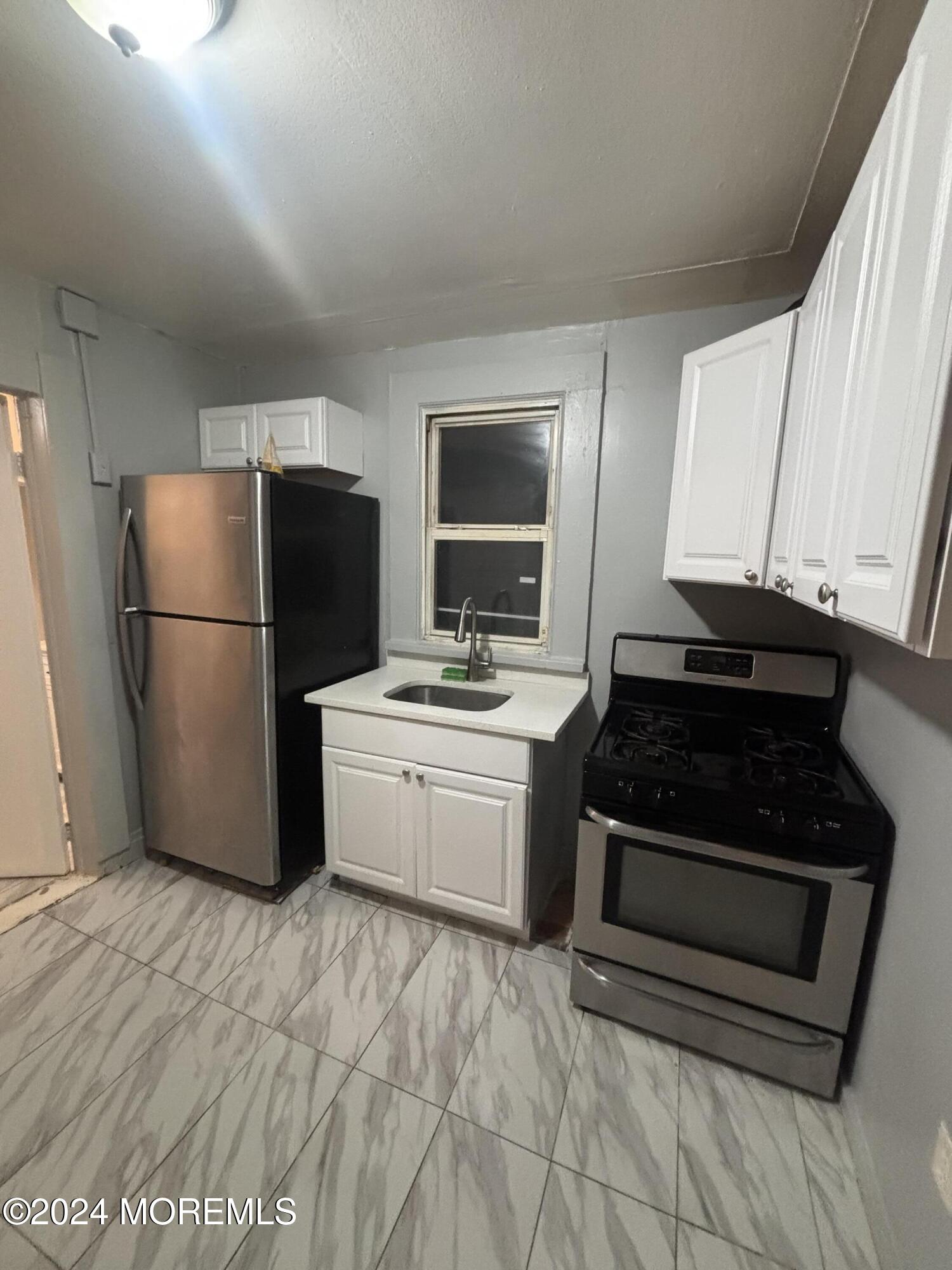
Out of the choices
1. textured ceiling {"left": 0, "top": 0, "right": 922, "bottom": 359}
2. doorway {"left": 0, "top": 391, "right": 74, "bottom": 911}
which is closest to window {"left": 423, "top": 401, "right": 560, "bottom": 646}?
textured ceiling {"left": 0, "top": 0, "right": 922, "bottom": 359}

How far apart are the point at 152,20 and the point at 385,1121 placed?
7.76ft

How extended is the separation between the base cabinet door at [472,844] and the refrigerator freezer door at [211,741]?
610mm

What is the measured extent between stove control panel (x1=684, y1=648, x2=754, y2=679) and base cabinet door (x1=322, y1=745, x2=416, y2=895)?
3.62ft

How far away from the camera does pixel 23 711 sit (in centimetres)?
204

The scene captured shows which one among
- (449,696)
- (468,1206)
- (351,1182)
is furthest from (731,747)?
(351,1182)

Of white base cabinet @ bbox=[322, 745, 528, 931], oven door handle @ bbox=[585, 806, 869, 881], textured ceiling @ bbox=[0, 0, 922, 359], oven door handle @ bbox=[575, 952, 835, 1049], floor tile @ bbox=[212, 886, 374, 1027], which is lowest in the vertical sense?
floor tile @ bbox=[212, 886, 374, 1027]

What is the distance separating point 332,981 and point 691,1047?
44.8 inches

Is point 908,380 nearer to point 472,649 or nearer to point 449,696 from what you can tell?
point 472,649

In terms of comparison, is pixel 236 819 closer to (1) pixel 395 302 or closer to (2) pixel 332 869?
(2) pixel 332 869

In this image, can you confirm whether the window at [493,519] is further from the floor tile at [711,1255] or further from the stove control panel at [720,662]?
the floor tile at [711,1255]

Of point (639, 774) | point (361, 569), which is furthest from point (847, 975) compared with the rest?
point (361, 569)

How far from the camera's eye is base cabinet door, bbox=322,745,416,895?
6.22 feet

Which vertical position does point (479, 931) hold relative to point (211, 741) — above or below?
below

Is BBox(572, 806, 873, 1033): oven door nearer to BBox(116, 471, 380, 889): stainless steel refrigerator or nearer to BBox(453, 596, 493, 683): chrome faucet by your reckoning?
BBox(453, 596, 493, 683): chrome faucet
